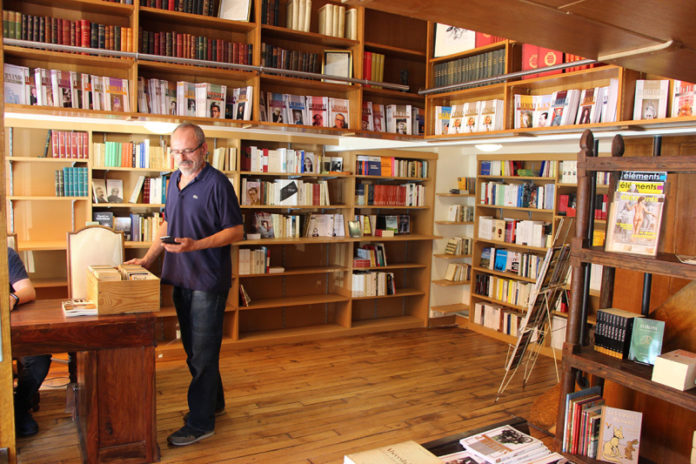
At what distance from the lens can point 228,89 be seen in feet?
16.6

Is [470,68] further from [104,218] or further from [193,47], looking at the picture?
[104,218]

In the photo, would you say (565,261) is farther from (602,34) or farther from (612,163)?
(602,34)

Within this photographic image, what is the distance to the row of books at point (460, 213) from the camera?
6.34 metres

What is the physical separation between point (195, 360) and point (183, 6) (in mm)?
3012

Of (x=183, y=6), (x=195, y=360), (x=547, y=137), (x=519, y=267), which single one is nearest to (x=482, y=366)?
(x=519, y=267)

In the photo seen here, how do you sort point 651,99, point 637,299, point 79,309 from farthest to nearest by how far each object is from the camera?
point 651,99
point 637,299
point 79,309

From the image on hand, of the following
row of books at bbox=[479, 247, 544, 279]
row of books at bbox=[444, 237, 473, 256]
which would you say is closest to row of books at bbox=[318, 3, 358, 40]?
row of books at bbox=[444, 237, 473, 256]

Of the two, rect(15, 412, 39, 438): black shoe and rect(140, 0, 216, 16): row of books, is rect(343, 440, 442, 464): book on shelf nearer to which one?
rect(15, 412, 39, 438): black shoe

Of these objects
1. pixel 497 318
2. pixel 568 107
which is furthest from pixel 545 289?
pixel 497 318

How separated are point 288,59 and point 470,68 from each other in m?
1.75

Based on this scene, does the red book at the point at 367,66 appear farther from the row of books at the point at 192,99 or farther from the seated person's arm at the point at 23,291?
the seated person's arm at the point at 23,291

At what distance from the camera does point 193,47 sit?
15.3 feet

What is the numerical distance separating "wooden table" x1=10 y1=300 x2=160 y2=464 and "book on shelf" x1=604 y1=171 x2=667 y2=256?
225cm

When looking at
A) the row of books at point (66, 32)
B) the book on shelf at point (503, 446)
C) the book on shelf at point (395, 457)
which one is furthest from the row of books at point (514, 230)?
the book on shelf at point (395, 457)
